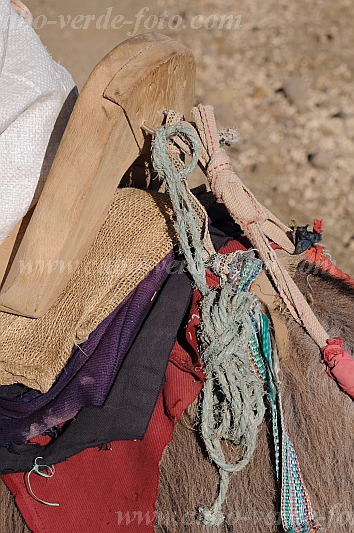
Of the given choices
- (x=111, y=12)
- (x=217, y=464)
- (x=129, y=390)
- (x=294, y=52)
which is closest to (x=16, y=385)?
(x=129, y=390)

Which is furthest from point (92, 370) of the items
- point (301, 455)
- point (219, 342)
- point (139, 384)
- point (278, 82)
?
point (278, 82)

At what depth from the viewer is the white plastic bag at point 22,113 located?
1.13 meters

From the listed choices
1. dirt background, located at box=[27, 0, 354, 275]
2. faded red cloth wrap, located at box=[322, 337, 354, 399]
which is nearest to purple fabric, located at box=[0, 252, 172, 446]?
faded red cloth wrap, located at box=[322, 337, 354, 399]

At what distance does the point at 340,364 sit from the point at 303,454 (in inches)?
7.4

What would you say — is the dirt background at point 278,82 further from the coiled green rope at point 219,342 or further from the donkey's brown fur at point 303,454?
the coiled green rope at point 219,342

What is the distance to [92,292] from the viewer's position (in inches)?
44.9

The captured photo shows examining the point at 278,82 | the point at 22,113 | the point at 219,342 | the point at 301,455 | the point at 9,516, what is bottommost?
the point at 9,516

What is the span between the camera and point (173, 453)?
4.10ft

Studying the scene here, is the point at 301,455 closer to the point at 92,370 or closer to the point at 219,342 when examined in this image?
the point at 219,342

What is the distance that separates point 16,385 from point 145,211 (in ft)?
1.36

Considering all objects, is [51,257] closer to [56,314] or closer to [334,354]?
[56,314]

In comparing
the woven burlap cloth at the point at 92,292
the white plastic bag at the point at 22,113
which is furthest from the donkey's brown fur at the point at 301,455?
the white plastic bag at the point at 22,113

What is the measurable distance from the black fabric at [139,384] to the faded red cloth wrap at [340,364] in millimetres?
257

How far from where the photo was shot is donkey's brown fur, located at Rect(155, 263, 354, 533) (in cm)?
113
